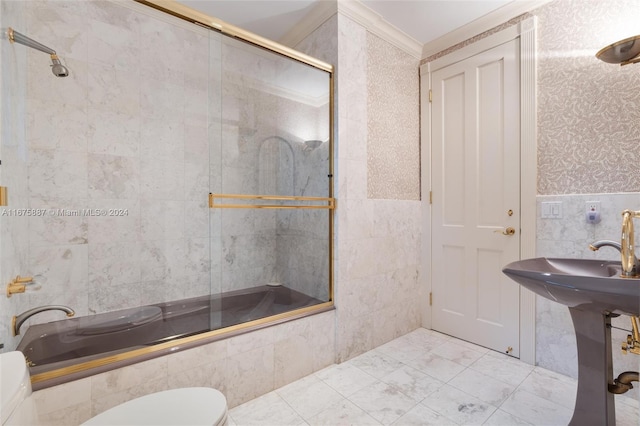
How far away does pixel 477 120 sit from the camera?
89.9 inches

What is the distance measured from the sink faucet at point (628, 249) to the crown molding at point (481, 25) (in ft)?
5.23

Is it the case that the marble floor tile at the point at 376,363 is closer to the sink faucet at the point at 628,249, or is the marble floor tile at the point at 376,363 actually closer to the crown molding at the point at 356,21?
the sink faucet at the point at 628,249

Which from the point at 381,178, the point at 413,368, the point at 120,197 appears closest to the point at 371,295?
the point at 413,368

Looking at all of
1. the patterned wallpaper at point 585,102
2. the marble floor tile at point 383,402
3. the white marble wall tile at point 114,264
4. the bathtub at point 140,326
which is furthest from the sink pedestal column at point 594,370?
the white marble wall tile at point 114,264

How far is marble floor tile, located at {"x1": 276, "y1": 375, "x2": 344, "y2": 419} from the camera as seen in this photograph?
A: 1.59 m

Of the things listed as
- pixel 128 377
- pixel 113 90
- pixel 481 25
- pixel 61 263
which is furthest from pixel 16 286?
pixel 481 25

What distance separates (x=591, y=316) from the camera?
1.28 metres

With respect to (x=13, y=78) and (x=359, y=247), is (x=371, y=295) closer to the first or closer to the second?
(x=359, y=247)

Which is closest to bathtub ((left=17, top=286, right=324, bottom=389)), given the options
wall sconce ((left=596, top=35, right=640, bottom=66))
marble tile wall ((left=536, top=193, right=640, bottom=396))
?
marble tile wall ((left=536, top=193, right=640, bottom=396))

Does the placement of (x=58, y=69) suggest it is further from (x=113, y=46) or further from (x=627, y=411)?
(x=627, y=411)

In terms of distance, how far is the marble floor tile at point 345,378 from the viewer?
1767 mm

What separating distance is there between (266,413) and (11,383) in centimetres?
115

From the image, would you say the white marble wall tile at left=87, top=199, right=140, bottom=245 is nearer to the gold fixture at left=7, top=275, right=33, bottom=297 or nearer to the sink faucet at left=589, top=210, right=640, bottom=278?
the gold fixture at left=7, top=275, right=33, bottom=297

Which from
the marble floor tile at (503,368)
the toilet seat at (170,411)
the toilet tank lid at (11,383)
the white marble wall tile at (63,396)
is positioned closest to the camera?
the toilet tank lid at (11,383)
